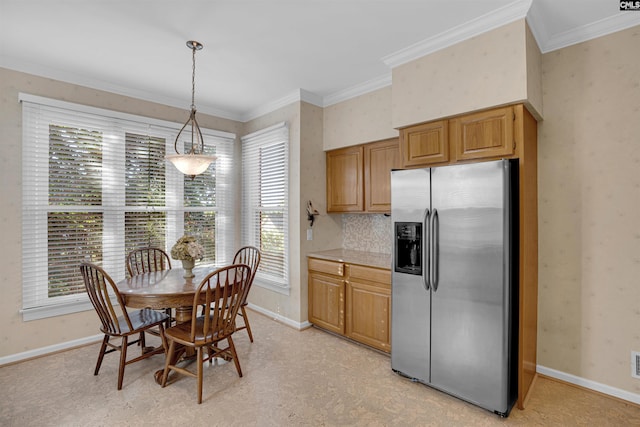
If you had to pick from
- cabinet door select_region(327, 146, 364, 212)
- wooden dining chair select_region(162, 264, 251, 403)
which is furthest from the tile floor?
cabinet door select_region(327, 146, 364, 212)

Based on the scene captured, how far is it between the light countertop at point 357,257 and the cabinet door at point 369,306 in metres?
0.06

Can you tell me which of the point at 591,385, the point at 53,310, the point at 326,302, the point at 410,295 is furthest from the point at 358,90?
the point at 53,310

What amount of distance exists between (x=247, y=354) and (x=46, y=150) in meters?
2.86

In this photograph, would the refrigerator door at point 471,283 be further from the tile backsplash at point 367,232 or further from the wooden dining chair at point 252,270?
the wooden dining chair at point 252,270

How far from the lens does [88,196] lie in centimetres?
342

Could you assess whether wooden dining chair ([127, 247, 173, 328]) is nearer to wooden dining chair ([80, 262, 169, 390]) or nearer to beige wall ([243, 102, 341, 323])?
wooden dining chair ([80, 262, 169, 390])

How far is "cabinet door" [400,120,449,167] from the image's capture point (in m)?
2.67

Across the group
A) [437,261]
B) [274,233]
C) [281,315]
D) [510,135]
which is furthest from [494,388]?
[274,233]

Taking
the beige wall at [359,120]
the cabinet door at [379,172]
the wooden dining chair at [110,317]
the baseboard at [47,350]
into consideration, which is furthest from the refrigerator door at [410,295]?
the baseboard at [47,350]

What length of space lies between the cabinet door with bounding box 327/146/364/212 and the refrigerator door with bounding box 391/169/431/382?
3.41 ft

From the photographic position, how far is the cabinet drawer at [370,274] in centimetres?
304

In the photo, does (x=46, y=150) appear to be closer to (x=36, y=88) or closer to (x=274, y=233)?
(x=36, y=88)

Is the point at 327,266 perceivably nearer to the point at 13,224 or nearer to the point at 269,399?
the point at 269,399

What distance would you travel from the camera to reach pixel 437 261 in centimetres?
242
